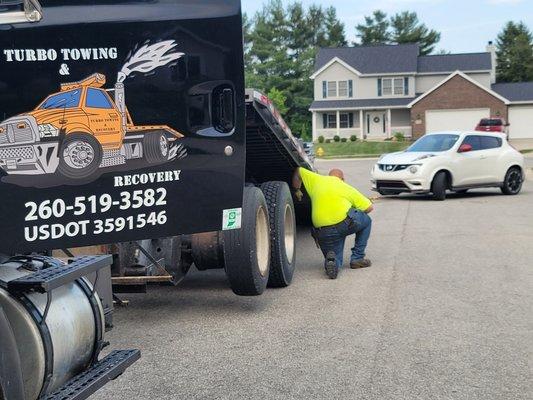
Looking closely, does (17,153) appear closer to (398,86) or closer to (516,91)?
(398,86)

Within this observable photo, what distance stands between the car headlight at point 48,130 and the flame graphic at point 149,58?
18.6 inches

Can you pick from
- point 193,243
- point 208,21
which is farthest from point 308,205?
point 208,21

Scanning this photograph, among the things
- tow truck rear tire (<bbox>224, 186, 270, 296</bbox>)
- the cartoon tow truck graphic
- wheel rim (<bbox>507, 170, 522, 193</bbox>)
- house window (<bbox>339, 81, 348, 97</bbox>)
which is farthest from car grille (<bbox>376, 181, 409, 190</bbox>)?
house window (<bbox>339, 81, 348, 97</bbox>)

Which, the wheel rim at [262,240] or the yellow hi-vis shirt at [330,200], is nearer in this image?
the wheel rim at [262,240]

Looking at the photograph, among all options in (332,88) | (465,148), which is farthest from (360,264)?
(332,88)

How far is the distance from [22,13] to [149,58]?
834 mm

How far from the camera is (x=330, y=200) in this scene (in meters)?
8.62

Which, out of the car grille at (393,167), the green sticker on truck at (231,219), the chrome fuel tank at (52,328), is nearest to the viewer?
the chrome fuel tank at (52,328)

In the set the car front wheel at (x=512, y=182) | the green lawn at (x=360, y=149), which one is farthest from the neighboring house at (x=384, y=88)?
the car front wheel at (x=512, y=182)

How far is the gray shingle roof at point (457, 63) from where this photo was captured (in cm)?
6081

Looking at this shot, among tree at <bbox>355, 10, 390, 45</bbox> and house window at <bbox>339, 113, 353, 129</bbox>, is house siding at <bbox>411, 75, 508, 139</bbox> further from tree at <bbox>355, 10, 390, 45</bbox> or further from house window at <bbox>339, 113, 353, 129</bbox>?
tree at <bbox>355, 10, 390, 45</bbox>

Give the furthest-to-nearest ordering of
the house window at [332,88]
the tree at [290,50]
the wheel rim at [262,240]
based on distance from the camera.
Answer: the tree at [290,50]
the house window at [332,88]
the wheel rim at [262,240]

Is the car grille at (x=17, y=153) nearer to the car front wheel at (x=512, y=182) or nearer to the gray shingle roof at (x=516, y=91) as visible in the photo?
the car front wheel at (x=512, y=182)

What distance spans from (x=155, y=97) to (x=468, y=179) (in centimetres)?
1406
